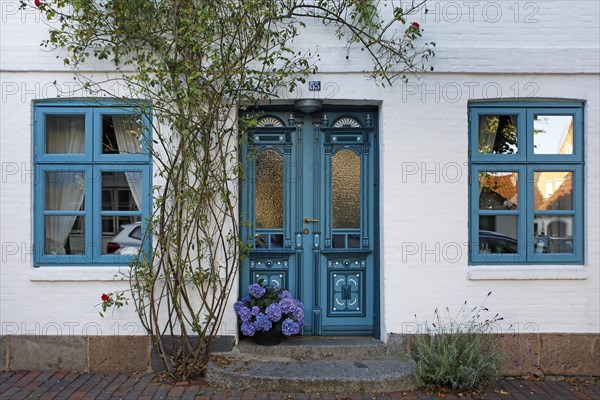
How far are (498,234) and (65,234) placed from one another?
491 centimetres

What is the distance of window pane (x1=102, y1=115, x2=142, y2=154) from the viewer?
638 cm

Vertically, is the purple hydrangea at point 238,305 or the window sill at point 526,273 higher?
the window sill at point 526,273

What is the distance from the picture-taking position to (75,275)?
6.16 meters

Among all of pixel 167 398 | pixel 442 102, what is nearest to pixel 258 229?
pixel 167 398

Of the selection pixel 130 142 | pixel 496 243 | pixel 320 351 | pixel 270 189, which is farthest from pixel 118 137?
pixel 496 243

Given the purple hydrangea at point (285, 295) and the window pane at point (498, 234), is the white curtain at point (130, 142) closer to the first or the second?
the purple hydrangea at point (285, 295)

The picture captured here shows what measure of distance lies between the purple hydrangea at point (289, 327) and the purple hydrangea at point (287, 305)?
0.10 m

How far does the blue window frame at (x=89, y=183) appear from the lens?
6.30 meters

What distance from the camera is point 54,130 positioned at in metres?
6.41

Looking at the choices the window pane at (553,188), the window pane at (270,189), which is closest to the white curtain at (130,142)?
the window pane at (270,189)

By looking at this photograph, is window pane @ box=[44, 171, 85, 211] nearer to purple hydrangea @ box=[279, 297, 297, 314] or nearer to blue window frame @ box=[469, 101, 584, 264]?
purple hydrangea @ box=[279, 297, 297, 314]

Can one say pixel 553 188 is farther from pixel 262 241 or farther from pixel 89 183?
pixel 89 183

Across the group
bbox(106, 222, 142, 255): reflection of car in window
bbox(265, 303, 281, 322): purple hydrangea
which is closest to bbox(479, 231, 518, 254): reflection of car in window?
bbox(265, 303, 281, 322): purple hydrangea

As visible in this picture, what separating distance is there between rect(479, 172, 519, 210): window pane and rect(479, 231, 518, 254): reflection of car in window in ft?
1.05
